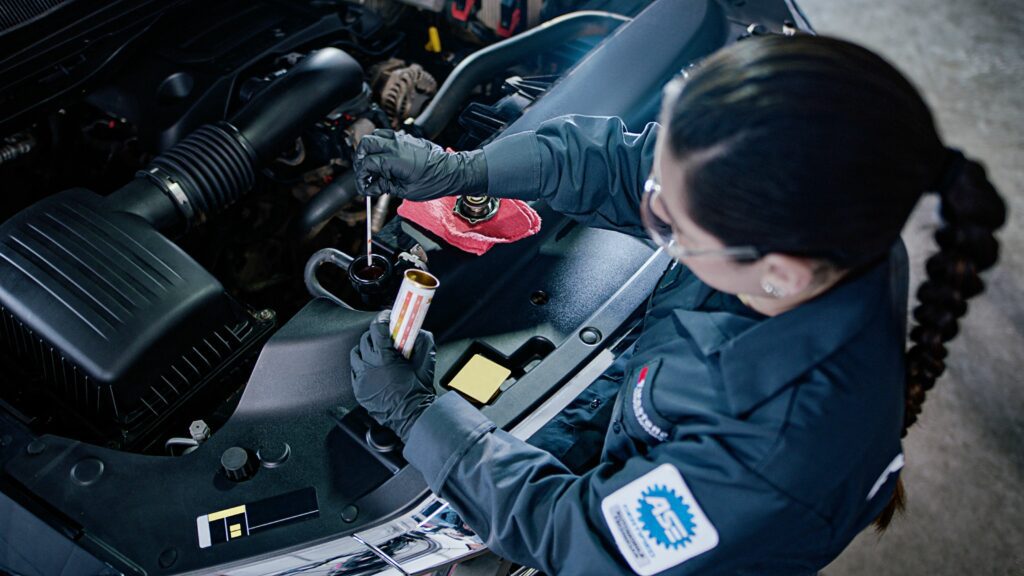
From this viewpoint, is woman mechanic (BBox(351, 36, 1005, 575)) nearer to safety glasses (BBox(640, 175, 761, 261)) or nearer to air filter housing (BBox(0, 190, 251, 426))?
safety glasses (BBox(640, 175, 761, 261))

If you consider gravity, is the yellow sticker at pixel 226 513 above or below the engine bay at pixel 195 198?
below

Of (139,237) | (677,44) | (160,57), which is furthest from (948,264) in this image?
(160,57)

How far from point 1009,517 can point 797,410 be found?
1.71 meters

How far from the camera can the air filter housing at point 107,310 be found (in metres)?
1.10

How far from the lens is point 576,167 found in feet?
4.07

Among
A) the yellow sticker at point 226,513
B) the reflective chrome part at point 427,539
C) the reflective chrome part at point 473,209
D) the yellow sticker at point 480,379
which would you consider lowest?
the reflective chrome part at point 427,539

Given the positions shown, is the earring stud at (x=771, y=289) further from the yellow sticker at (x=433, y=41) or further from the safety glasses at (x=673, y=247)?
the yellow sticker at (x=433, y=41)

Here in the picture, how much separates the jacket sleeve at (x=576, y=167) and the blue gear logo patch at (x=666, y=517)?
564mm

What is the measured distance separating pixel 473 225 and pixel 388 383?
1.27 feet

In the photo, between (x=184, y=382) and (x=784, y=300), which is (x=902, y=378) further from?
(x=184, y=382)

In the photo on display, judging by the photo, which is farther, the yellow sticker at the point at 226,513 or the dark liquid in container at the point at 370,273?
the dark liquid in container at the point at 370,273

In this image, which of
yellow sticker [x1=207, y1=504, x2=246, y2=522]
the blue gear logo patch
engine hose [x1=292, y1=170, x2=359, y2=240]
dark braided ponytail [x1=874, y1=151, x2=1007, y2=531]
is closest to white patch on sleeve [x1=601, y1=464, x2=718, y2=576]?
the blue gear logo patch

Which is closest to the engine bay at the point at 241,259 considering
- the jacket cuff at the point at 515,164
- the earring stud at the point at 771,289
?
the jacket cuff at the point at 515,164

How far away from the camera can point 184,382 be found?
1193 millimetres
